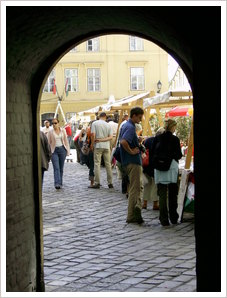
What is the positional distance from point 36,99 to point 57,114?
37865 mm

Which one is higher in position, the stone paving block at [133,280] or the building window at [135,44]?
the building window at [135,44]

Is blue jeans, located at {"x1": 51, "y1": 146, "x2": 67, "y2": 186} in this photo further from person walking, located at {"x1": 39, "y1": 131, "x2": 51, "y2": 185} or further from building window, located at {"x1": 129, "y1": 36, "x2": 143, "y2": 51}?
building window, located at {"x1": 129, "y1": 36, "x2": 143, "y2": 51}

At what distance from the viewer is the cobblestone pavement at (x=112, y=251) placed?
613cm

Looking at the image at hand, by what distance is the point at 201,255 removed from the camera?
4.38m

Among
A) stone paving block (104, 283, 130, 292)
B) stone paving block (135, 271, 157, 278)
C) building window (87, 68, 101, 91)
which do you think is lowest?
stone paving block (104, 283, 130, 292)

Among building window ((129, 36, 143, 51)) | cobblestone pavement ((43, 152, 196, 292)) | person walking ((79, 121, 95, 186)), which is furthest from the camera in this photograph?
building window ((129, 36, 143, 51))

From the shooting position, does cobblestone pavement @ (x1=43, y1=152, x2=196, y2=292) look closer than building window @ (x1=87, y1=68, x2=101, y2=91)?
Yes

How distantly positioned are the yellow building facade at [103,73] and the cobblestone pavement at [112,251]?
3191cm

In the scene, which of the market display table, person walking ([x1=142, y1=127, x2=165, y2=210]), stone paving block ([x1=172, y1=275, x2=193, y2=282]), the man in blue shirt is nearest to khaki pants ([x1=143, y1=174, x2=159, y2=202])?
person walking ([x1=142, y1=127, x2=165, y2=210])

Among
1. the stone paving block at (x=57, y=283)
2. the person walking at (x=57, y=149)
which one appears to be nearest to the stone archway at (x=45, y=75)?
the stone paving block at (x=57, y=283)

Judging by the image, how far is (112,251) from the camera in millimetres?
7699

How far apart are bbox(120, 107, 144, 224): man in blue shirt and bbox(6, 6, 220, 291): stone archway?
3.33 metres

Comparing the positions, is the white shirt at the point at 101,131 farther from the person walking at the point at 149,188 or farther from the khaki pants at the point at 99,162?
the person walking at the point at 149,188

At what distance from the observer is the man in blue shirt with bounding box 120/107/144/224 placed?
9.41 m
